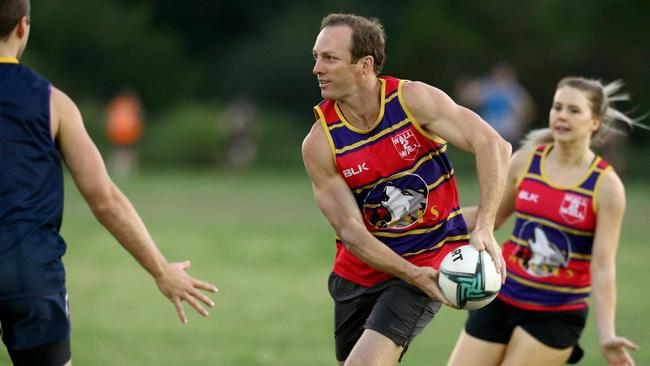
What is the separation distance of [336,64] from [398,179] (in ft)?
2.17

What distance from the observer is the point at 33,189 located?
4258 millimetres

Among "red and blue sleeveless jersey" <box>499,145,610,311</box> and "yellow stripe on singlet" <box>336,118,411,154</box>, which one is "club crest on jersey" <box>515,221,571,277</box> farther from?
"yellow stripe on singlet" <box>336,118,411,154</box>

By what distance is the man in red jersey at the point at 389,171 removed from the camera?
212 inches

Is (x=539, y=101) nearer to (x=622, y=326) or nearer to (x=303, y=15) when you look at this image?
(x=303, y=15)

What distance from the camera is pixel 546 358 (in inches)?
238

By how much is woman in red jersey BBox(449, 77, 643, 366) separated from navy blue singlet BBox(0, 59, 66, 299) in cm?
252

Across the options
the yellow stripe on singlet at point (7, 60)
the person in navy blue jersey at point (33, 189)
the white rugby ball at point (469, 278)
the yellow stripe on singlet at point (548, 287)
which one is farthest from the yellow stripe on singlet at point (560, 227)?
the yellow stripe on singlet at point (7, 60)

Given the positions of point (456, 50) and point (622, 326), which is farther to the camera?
point (456, 50)

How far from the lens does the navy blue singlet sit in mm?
4203

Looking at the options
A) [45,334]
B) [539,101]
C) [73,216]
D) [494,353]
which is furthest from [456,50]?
[45,334]

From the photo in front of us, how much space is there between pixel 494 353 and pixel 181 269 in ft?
7.24

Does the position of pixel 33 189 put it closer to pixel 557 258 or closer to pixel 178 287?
pixel 178 287

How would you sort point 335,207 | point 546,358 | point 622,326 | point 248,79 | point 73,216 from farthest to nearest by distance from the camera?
point 248,79, point 73,216, point 622,326, point 546,358, point 335,207

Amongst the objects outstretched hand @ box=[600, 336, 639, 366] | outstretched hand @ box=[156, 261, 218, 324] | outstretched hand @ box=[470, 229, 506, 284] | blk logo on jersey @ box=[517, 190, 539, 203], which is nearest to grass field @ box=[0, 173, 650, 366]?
blk logo on jersey @ box=[517, 190, 539, 203]
